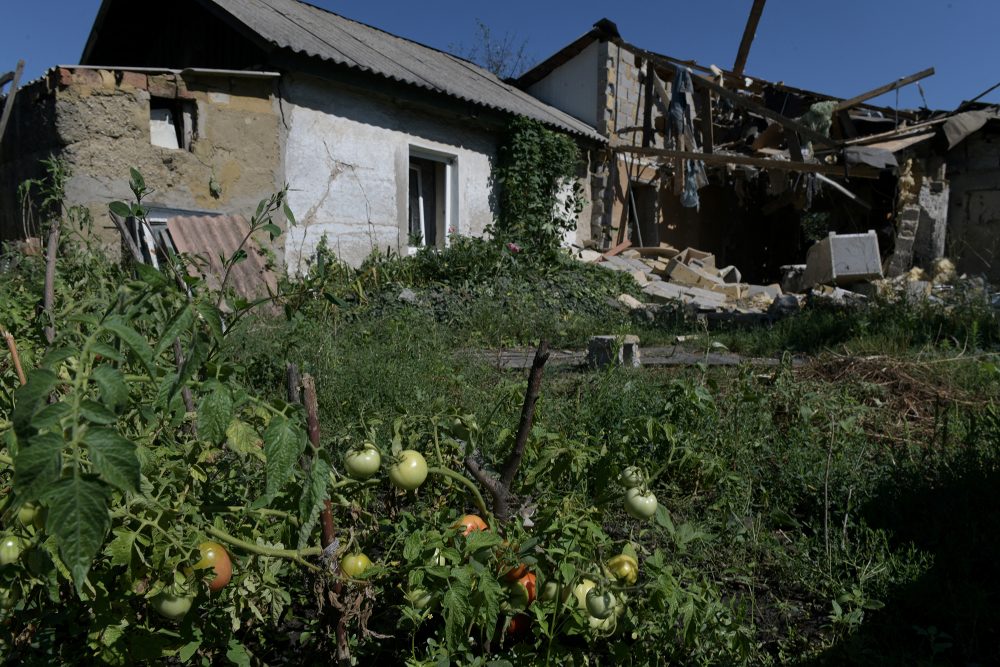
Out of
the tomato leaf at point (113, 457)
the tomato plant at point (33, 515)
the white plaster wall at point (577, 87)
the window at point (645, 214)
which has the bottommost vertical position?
the tomato plant at point (33, 515)

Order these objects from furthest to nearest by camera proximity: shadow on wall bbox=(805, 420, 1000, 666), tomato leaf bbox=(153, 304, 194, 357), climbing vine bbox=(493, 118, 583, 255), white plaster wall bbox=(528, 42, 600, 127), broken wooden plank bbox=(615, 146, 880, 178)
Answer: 1. white plaster wall bbox=(528, 42, 600, 127)
2. broken wooden plank bbox=(615, 146, 880, 178)
3. climbing vine bbox=(493, 118, 583, 255)
4. shadow on wall bbox=(805, 420, 1000, 666)
5. tomato leaf bbox=(153, 304, 194, 357)

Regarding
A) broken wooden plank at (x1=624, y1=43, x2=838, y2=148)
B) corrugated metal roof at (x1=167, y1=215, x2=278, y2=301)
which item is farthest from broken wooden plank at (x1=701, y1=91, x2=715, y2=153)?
corrugated metal roof at (x1=167, y1=215, x2=278, y2=301)

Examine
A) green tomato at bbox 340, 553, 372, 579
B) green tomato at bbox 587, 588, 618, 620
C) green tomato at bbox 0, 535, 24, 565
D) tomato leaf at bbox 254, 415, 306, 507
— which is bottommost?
green tomato at bbox 587, 588, 618, 620

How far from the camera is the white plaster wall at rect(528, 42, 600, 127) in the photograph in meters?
11.9

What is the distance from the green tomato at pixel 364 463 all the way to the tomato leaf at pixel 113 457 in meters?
0.50

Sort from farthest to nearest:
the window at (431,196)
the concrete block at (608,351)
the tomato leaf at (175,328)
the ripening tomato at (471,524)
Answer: the window at (431,196), the concrete block at (608,351), the ripening tomato at (471,524), the tomato leaf at (175,328)

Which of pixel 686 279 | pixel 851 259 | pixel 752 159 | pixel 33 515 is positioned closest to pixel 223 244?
pixel 33 515

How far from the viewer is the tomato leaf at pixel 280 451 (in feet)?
3.18

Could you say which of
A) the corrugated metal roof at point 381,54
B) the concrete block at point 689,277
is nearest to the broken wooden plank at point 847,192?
the concrete block at point 689,277

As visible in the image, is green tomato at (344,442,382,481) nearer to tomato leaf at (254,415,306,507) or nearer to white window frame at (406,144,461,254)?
tomato leaf at (254,415,306,507)

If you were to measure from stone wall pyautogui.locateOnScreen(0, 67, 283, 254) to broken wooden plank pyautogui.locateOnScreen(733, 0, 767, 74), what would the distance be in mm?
9518

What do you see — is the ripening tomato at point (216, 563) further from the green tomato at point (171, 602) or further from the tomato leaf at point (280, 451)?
the tomato leaf at point (280, 451)

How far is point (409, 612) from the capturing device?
124cm

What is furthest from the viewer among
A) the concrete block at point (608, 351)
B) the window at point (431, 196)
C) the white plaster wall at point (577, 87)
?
the white plaster wall at point (577, 87)
